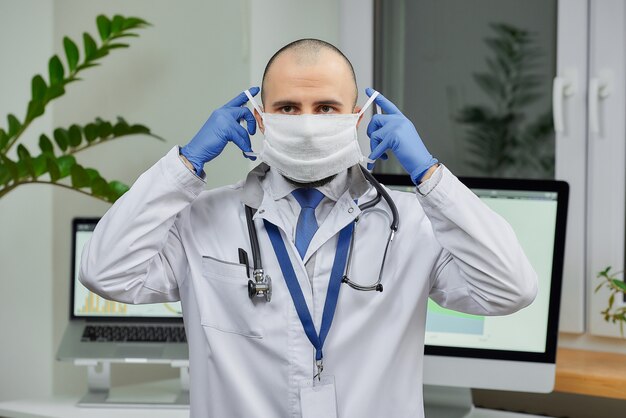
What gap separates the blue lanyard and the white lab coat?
0.06ft

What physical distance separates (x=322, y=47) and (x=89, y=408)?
3.90ft

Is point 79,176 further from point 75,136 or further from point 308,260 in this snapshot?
point 308,260

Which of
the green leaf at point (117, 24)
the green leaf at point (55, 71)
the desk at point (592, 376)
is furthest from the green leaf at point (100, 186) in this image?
the desk at point (592, 376)

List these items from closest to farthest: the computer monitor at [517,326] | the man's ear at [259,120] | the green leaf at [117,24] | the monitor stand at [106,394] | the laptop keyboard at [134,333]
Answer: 1. the man's ear at [259,120]
2. the computer monitor at [517,326]
3. the monitor stand at [106,394]
4. the laptop keyboard at [134,333]
5. the green leaf at [117,24]

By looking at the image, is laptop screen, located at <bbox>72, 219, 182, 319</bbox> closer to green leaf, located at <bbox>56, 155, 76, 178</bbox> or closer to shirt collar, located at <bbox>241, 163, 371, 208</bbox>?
green leaf, located at <bbox>56, 155, 76, 178</bbox>

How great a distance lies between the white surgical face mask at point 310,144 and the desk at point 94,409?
0.89m

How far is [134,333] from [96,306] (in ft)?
0.47

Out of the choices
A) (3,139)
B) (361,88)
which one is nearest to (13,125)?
(3,139)

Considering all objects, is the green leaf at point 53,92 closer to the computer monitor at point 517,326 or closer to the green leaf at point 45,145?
the green leaf at point 45,145

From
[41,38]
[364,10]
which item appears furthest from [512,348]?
[41,38]

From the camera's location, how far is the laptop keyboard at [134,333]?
94.4 inches

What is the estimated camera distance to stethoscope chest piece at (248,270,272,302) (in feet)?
5.14

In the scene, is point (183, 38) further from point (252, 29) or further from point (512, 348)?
point (512, 348)

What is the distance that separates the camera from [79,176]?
8.09 ft
